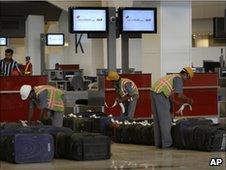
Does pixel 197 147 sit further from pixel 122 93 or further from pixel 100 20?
pixel 100 20

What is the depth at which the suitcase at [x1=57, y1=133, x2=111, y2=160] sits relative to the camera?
11172 millimetres

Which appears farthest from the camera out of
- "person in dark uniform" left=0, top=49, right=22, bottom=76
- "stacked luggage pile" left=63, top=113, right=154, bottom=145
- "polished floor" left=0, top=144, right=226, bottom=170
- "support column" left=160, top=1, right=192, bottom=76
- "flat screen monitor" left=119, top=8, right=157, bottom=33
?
"support column" left=160, top=1, right=192, bottom=76

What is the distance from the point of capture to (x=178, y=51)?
72.6 feet

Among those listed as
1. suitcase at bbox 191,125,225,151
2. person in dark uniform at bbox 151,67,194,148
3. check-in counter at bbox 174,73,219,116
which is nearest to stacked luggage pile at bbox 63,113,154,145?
person in dark uniform at bbox 151,67,194,148

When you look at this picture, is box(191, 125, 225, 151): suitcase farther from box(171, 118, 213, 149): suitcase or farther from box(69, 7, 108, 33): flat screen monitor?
box(69, 7, 108, 33): flat screen monitor

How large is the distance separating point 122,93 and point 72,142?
4325mm

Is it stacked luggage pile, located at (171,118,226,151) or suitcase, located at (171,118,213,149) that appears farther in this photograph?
suitcase, located at (171,118,213,149)

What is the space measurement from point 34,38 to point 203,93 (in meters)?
21.4

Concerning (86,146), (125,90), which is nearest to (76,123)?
(125,90)

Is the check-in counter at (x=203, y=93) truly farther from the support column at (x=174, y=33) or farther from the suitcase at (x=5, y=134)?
the suitcase at (x=5, y=134)

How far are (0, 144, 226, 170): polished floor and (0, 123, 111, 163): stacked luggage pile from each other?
0.18m

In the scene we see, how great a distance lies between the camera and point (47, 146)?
1109 centimetres

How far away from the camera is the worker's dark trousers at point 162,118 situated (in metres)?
12.9

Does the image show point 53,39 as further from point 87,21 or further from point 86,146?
point 86,146
